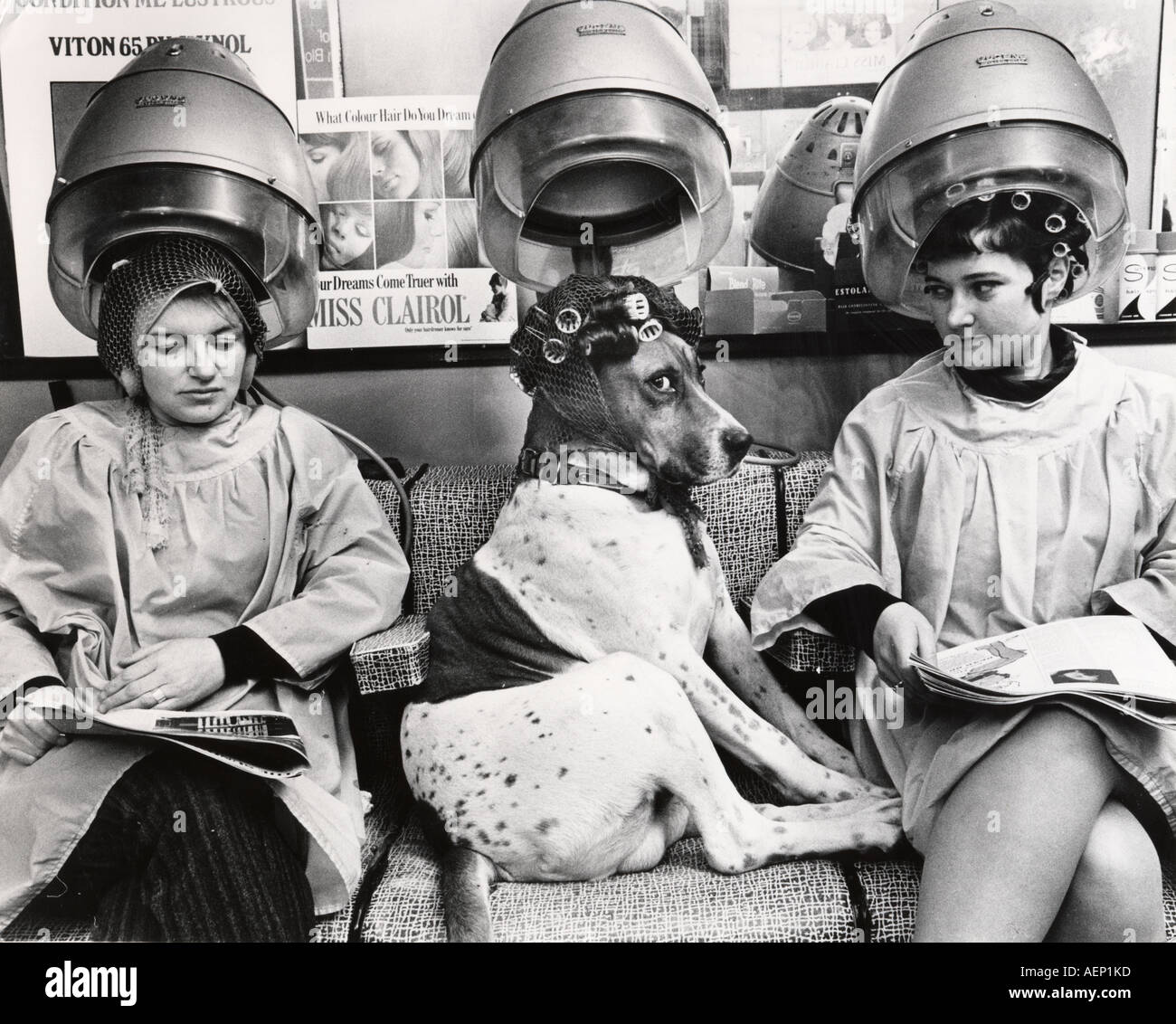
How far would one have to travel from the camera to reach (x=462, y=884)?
1.46 meters

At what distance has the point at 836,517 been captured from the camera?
5.57ft

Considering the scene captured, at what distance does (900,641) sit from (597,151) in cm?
87

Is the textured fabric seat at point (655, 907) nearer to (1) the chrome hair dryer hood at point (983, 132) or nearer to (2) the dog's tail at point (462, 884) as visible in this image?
(2) the dog's tail at point (462, 884)

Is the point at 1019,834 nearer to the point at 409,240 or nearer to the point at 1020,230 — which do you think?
the point at 1020,230

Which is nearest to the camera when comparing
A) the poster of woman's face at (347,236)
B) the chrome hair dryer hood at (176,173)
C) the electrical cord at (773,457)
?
the chrome hair dryer hood at (176,173)

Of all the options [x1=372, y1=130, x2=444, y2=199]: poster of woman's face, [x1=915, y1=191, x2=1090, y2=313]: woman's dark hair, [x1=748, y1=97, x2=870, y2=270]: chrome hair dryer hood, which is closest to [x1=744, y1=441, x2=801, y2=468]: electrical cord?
[x1=748, y1=97, x2=870, y2=270]: chrome hair dryer hood

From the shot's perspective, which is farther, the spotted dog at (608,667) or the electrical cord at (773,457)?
the electrical cord at (773,457)

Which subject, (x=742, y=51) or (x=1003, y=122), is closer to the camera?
(x=1003, y=122)

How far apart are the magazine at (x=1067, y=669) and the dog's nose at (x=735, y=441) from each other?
0.41 meters

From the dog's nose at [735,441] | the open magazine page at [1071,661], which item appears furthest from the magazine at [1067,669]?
the dog's nose at [735,441]

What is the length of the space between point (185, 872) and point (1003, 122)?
1533mm

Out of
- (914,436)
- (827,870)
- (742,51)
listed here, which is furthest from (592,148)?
(827,870)

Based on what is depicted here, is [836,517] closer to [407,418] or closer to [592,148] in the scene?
[592,148]

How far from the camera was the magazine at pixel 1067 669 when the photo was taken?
1329 millimetres
